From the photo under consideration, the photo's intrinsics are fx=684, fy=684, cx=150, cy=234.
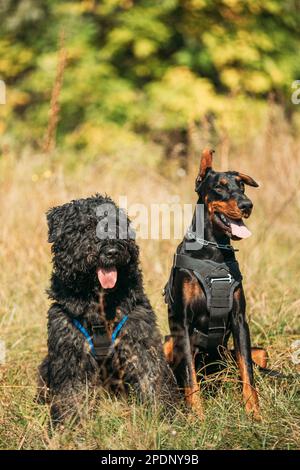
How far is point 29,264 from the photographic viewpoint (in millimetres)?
6180

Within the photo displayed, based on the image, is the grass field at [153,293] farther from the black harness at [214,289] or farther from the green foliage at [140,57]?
the green foliage at [140,57]

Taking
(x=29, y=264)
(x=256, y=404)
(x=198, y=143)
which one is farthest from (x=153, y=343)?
(x=198, y=143)

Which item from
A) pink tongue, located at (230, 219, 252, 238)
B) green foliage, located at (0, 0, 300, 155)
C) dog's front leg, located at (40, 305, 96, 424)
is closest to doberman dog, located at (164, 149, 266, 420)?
pink tongue, located at (230, 219, 252, 238)

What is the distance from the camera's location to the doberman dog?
4105mm

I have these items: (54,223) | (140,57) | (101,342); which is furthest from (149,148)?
(101,342)

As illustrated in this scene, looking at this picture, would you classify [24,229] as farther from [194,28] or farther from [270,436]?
[194,28]

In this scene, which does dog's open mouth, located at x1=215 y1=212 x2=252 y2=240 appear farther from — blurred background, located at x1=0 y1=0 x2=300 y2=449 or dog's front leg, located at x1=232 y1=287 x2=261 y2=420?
blurred background, located at x1=0 y1=0 x2=300 y2=449

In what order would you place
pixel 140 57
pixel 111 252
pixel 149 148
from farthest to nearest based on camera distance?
pixel 140 57
pixel 149 148
pixel 111 252

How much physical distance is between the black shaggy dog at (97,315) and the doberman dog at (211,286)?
0.21 meters

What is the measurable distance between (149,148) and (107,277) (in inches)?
291

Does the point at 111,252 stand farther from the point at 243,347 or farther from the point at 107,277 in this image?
the point at 243,347

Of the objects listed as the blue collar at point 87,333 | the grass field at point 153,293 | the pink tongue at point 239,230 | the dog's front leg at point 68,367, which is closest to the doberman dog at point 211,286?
the pink tongue at point 239,230

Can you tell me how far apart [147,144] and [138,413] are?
26.1 feet

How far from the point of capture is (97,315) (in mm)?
4000
